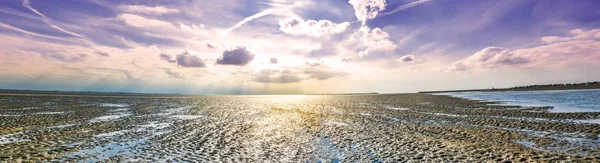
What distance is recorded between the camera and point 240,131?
875 inches

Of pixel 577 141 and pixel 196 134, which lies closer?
pixel 577 141

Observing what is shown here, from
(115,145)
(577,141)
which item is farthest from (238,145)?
(577,141)

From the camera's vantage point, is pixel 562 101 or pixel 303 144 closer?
pixel 303 144

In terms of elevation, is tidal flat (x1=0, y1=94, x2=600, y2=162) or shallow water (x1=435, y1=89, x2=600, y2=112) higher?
shallow water (x1=435, y1=89, x2=600, y2=112)

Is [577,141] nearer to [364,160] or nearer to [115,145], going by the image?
[364,160]

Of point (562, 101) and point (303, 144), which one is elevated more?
point (562, 101)

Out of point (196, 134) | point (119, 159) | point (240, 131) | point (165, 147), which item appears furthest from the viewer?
point (240, 131)

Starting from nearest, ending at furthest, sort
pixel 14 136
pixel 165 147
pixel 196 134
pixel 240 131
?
→ 1. pixel 165 147
2. pixel 14 136
3. pixel 196 134
4. pixel 240 131

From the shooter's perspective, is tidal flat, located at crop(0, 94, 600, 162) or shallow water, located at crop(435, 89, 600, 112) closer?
tidal flat, located at crop(0, 94, 600, 162)

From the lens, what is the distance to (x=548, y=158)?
42.5 ft

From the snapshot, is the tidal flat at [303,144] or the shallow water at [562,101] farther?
the shallow water at [562,101]

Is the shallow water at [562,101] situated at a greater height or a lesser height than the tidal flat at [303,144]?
greater

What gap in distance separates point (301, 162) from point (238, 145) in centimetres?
507

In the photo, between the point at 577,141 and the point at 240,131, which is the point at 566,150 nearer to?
the point at 577,141
